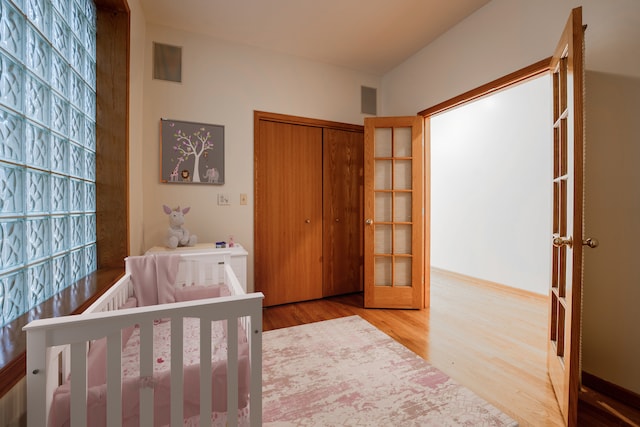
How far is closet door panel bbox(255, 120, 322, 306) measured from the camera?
9.05ft

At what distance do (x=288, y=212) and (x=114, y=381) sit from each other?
2.21 metres

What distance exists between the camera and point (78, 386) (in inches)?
26.9

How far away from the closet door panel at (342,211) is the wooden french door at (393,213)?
420mm

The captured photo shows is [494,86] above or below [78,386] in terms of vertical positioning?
above

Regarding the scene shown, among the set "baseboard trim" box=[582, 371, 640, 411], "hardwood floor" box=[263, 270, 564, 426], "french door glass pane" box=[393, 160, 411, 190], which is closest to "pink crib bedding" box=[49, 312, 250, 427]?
"hardwood floor" box=[263, 270, 564, 426]

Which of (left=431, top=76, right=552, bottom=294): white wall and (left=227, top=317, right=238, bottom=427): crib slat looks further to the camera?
(left=431, top=76, right=552, bottom=294): white wall

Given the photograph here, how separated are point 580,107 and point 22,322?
7.29ft

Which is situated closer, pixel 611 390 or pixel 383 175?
pixel 611 390

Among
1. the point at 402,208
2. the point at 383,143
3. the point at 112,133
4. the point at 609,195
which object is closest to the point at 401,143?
the point at 383,143

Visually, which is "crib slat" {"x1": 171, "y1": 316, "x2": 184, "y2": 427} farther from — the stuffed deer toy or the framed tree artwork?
the framed tree artwork

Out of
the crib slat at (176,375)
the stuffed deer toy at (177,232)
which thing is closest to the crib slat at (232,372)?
the crib slat at (176,375)

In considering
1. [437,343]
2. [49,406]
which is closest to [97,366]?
[49,406]

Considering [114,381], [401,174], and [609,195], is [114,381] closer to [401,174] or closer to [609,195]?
[609,195]

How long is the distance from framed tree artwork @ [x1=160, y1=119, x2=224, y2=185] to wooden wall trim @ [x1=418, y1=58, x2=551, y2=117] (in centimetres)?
198
